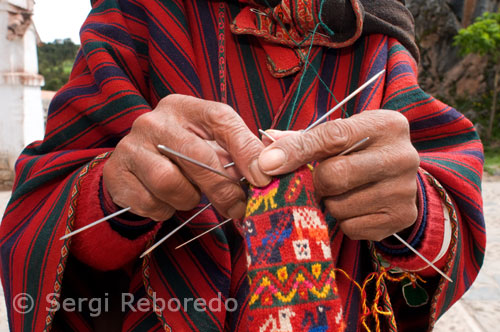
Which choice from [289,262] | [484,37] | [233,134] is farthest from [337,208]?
[484,37]

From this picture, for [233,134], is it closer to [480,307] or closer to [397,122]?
[397,122]

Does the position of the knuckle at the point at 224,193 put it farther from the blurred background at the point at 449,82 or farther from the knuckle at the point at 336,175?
the blurred background at the point at 449,82

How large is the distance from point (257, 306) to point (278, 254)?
4.8 inches

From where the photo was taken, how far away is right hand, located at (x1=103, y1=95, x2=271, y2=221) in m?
0.84

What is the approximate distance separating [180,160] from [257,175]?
176mm

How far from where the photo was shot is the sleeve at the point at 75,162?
100 centimetres

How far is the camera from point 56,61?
19.3 meters

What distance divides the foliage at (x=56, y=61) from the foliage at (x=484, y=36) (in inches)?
617

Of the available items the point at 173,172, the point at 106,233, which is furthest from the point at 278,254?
the point at 106,233

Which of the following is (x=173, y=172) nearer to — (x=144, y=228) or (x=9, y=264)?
(x=144, y=228)

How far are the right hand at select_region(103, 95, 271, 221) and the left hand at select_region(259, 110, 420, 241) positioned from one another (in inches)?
2.4

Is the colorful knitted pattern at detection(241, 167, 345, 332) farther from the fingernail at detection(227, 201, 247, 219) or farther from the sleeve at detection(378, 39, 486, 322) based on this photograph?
the sleeve at detection(378, 39, 486, 322)

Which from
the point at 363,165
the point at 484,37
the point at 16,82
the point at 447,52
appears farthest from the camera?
the point at 447,52

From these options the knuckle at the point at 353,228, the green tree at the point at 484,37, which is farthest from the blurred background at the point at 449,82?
the knuckle at the point at 353,228
